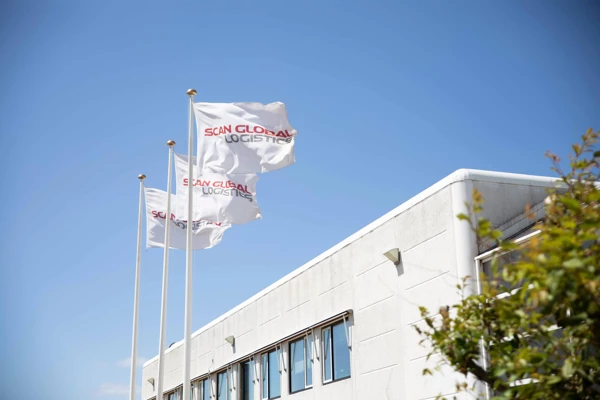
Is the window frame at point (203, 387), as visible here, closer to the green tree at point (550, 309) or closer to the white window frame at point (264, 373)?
the white window frame at point (264, 373)

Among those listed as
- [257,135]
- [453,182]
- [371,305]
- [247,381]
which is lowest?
[247,381]

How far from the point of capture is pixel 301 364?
20.6 m

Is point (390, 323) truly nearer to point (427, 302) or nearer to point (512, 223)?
point (427, 302)

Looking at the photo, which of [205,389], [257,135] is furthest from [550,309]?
[205,389]

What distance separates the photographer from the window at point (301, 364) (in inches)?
792

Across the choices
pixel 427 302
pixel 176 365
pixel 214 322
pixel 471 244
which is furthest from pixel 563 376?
pixel 176 365

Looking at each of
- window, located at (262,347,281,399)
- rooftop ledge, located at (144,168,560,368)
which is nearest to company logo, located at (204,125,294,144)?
rooftop ledge, located at (144,168,560,368)

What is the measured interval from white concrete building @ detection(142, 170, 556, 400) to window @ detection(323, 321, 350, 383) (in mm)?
24

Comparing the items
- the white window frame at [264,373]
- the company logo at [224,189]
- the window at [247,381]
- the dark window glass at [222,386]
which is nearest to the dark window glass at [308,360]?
the white window frame at [264,373]

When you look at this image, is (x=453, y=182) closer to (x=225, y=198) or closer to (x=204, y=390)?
(x=225, y=198)

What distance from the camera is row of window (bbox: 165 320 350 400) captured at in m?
18.8

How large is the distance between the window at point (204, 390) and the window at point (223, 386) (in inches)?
38.9

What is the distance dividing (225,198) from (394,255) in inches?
221

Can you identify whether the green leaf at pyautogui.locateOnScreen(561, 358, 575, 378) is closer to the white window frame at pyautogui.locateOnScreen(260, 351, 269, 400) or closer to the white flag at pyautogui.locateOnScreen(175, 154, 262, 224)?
the white flag at pyautogui.locateOnScreen(175, 154, 262, 224)
